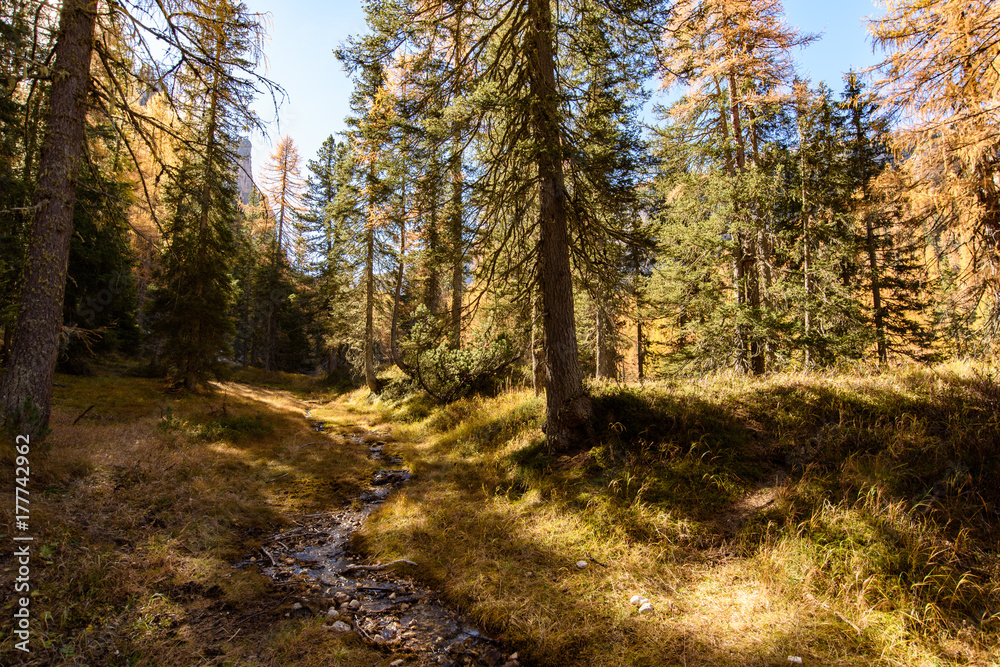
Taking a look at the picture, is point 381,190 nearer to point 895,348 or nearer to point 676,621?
point 676,621

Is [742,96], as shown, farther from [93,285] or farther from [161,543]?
[93,285]

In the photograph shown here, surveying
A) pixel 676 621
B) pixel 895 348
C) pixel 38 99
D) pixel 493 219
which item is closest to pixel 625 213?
pixel 493 219

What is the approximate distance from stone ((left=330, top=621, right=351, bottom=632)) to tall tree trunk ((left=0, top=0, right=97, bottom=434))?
20.8 feet

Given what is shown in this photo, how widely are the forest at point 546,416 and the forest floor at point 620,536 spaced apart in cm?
4

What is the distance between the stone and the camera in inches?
160

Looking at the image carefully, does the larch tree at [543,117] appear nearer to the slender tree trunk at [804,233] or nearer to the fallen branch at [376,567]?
the fallen branch at [376,567]

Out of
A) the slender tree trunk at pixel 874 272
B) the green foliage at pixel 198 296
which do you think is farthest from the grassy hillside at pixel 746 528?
the green foliage at pixel 198 296

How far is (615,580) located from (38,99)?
1195cm

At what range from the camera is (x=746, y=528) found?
16.0 feet

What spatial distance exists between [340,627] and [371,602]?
603mm

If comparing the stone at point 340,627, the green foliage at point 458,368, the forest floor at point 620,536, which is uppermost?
the green foliage at point 458,368

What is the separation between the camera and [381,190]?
16594 millimetres

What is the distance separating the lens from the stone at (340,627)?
4.06m

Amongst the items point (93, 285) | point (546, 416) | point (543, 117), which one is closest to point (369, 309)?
point (93, 285)
